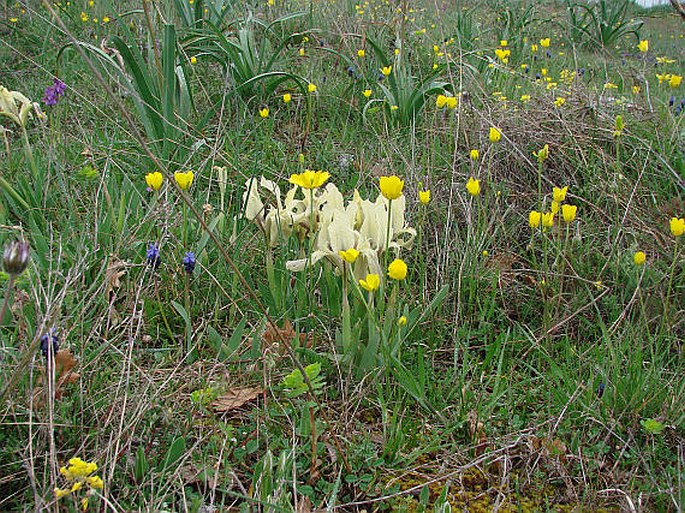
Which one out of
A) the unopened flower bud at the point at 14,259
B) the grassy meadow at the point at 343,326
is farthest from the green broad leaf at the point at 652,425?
the unopened flower bud at the point at 14,259

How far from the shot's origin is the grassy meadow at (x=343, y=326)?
1095 millimetres

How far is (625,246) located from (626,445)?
3.18 feet

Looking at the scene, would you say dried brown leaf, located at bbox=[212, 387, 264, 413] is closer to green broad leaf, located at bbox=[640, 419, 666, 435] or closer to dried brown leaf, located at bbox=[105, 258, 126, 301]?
dried brown leaf, located at bbox=[105, 258, 126, 301]

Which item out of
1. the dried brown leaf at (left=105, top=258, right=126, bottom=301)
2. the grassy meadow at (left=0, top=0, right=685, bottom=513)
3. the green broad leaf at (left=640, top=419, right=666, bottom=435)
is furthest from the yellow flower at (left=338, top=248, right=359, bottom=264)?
the green broad leaf at (left=640, top=419, right=666, bottom=435)

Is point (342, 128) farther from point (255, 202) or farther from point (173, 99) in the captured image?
point (255, 202)

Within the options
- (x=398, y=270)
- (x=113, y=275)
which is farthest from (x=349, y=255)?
(x=113, y=275)

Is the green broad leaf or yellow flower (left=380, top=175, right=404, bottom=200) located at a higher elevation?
yellow flower (left=380, top=175, right=404, bottom=200)

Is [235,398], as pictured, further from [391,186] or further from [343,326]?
[391,186]

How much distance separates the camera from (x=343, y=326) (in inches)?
53.6

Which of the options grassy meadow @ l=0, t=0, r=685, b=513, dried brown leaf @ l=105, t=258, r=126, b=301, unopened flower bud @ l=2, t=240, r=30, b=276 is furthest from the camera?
dried brown leaf @ l=105, t=258, r=126, b=301

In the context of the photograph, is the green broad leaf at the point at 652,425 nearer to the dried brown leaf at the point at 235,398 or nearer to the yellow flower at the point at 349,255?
the yellow flower at the point at 349,255

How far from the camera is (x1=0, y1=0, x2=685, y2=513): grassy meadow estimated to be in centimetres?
109

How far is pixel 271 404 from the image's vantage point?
1.28 meters

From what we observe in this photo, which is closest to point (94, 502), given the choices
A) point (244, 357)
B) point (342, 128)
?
point (244, 357)
